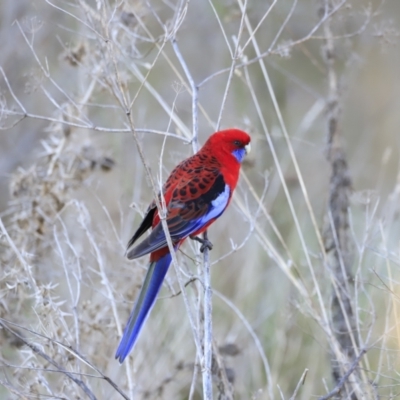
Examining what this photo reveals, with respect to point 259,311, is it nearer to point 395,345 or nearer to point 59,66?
point 395,345

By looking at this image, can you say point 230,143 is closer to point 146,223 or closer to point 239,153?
point 239,153

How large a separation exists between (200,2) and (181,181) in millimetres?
3871

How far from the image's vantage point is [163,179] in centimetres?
367

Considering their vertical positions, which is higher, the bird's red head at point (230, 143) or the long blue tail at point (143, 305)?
the bird's red head at point (230, 143)

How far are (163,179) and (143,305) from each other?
118cm

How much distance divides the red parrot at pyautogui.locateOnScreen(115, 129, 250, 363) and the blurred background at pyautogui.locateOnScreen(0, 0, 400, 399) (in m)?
0.13

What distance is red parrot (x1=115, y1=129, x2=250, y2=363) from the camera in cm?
279

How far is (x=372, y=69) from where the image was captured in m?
7.30

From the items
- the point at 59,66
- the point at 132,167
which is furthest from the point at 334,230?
the point at 59,66

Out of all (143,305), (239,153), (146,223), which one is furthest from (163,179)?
(143,305)

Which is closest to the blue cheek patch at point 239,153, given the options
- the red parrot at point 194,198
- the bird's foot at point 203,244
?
the red parrot at point 194,198

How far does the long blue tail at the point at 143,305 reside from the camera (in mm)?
2465

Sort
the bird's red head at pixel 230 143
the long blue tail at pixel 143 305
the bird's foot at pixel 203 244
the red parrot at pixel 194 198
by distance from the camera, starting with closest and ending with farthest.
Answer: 1. the long blue tail at pixel 143 305
2. the red parrot at pixel 194 198
3. the bird's foot at pixel 203 244
4. the bird's red head at pixel 230 143

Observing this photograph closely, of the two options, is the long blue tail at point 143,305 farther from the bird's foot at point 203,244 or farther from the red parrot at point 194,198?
the bird's foot at point 203,244
